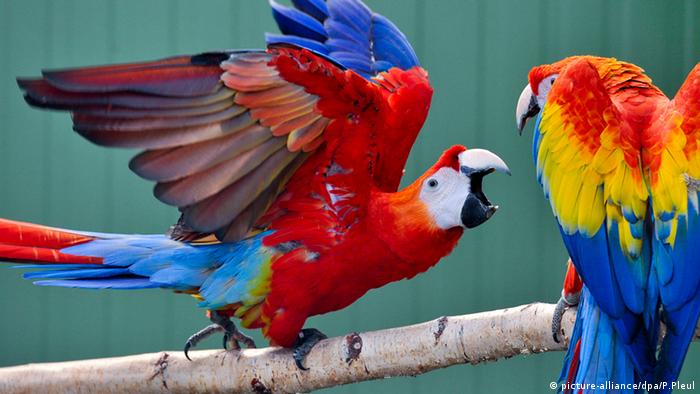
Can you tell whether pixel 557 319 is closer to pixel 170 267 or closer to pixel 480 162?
pixel 480 162

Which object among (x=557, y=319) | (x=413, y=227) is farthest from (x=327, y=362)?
(x=557, y=319)

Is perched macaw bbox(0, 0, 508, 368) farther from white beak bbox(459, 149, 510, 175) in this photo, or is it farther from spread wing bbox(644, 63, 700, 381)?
spread wing bbox(644, 63, 700, 381)

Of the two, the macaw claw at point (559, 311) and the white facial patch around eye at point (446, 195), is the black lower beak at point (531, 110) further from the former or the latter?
the macaw claw at point (559, 311)

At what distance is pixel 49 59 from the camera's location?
272 centimetres

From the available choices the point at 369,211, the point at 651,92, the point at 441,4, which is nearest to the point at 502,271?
the point at 441,4

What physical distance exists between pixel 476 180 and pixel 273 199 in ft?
1.19

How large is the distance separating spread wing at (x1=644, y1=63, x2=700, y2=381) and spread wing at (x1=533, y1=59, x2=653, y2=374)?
3 centimetres

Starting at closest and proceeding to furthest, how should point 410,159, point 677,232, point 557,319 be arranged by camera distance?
point 677,232, point 557,319, point 410,159

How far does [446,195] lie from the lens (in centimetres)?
174

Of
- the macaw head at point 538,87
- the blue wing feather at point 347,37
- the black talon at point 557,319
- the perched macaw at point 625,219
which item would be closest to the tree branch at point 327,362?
the black talon at point 557,319

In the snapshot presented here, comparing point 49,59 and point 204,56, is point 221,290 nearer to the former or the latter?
point 204,56

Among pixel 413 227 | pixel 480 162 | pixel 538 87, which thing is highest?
pixel 538 87

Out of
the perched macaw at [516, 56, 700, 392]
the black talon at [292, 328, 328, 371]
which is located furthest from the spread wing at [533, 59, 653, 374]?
the black talon at [292, 328, 328, 371]

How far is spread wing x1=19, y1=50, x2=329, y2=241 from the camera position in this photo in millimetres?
1495
